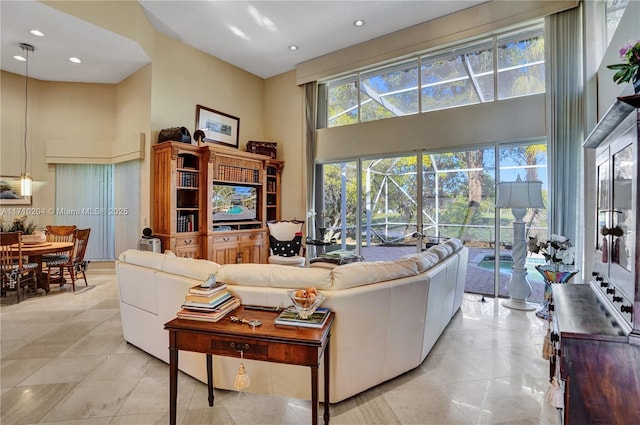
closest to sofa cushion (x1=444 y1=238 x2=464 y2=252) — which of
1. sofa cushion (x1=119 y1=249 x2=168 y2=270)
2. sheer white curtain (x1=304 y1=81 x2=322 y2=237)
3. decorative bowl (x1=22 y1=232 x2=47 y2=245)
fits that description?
sofa cushion (x1=119 y1=249 x2=168 y2=270)

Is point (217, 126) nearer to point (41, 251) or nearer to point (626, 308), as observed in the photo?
point (41, 251)

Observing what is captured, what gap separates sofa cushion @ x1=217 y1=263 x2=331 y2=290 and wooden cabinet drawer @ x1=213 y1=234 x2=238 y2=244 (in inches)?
134

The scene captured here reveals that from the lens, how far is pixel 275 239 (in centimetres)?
546

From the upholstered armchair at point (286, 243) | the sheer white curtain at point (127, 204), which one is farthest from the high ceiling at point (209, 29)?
the upholstered armchair at point (286, 243)

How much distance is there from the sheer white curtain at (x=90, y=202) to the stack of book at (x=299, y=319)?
5562 millimetres

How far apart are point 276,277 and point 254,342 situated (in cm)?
56

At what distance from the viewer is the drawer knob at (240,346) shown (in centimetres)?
152

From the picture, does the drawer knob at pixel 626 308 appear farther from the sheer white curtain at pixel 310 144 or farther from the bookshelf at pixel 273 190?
the bookshelf at pixel 273 190

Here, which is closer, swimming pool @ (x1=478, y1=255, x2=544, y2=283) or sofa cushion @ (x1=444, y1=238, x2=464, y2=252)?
sofa cushion @ (x1=444, y1=238, x2=464, y2=252)

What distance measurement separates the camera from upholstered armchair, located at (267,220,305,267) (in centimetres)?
505

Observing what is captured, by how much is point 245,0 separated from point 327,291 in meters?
4.38

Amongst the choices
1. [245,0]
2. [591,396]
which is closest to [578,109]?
[591,396]

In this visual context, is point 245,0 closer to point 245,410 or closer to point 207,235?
point 207,235

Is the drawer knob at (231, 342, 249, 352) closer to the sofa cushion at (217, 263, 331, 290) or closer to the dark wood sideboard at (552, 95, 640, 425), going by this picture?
the sofa cushion at (217, 263, 331, 290)
